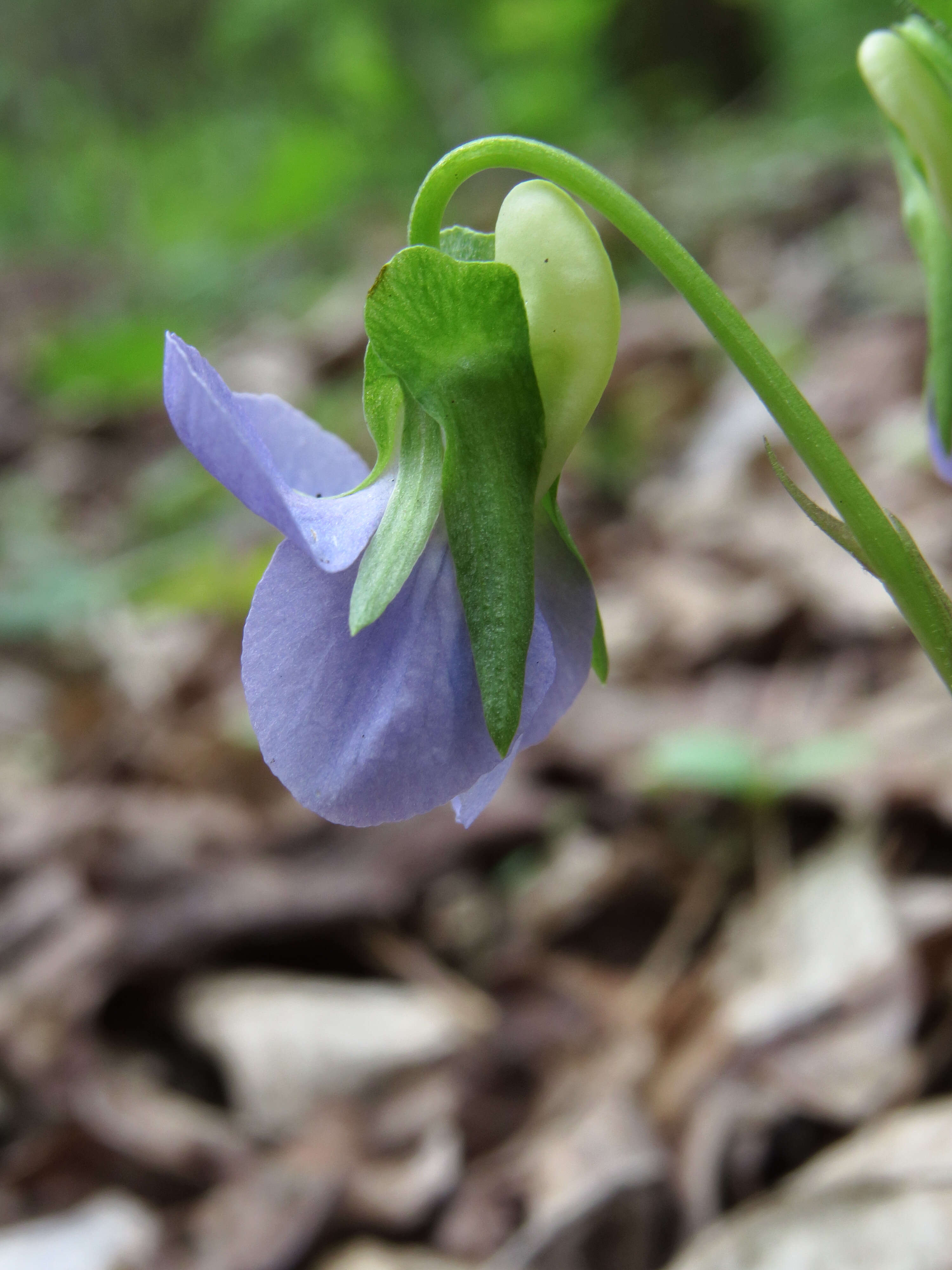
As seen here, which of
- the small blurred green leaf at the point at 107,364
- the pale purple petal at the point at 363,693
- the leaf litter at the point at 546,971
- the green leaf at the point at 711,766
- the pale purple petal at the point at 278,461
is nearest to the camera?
the pale purple petal at the point at 278,461

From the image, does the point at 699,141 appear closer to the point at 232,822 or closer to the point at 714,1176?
the point at 232,822

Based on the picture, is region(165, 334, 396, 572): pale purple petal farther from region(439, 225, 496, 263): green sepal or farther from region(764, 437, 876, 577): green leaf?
region(764, 437, 876, 577): green leaf

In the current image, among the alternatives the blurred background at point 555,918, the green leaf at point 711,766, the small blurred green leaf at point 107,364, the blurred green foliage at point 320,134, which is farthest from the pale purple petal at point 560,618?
the small blurred green leaf at point 107,364

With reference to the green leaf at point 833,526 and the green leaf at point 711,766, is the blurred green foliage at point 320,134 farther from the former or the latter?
the green leaf at point 833,526

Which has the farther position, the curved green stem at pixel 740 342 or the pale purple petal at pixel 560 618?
the pale purple petal at pixel 560 618

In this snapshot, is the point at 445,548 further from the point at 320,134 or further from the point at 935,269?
the point at 320,134

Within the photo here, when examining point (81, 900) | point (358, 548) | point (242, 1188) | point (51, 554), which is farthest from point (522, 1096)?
point (51, 554)

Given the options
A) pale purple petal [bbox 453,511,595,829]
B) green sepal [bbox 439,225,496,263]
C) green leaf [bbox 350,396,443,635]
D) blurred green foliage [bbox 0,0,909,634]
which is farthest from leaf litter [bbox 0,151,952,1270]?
blurred green foliage [bbox 0,0,909,634]
